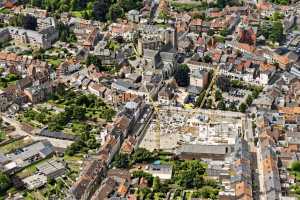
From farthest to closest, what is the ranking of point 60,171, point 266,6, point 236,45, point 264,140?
point 266,6 < point 236,45 < point 264,140 < point 60,171

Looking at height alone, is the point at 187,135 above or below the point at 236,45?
below

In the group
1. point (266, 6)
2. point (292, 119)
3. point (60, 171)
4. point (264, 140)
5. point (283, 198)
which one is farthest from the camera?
point (266, 6)

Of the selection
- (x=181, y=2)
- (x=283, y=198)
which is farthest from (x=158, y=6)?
(x=283, y=198)

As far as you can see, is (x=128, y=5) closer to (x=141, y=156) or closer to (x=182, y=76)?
(x=182, y=76)

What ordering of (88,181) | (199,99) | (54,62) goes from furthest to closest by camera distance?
1. (54,62)
2. (199,99)
3. (88,181)

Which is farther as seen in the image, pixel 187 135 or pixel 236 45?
pixel 236 45

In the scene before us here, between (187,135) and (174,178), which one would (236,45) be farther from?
(174,178)

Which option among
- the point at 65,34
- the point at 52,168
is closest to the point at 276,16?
the point at 65,34

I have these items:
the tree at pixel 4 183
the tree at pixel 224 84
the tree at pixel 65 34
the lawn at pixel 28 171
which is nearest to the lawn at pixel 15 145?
→ the lawn at pixel 28 171
